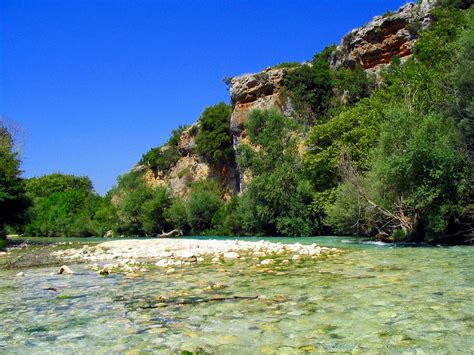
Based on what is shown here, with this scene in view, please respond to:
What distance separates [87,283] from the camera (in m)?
10.9

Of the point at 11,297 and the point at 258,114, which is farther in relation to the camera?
the point at 258,114

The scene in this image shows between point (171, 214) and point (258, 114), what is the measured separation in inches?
843

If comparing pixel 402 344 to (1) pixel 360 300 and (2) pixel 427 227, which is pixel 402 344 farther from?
(2) pixel 427 227

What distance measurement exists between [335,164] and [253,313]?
31843 mm

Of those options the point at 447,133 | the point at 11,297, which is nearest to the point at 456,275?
the point at 11,297

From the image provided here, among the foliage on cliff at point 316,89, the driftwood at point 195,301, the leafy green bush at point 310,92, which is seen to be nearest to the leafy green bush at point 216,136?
the foliage on cliff at point 316,89

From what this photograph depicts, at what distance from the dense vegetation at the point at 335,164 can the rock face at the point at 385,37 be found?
7.75 ft

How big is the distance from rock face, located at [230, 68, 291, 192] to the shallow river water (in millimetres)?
48028

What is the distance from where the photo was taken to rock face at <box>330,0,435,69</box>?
48469 millimetres

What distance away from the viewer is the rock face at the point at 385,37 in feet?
159

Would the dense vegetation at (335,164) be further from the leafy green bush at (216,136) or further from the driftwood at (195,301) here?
the driftwood at (195,301)

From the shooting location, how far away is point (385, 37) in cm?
5166

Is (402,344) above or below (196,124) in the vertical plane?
below

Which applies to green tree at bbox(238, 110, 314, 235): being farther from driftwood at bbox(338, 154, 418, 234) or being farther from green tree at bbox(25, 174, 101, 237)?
green tree at bbox(25, 174, 101, 237)
